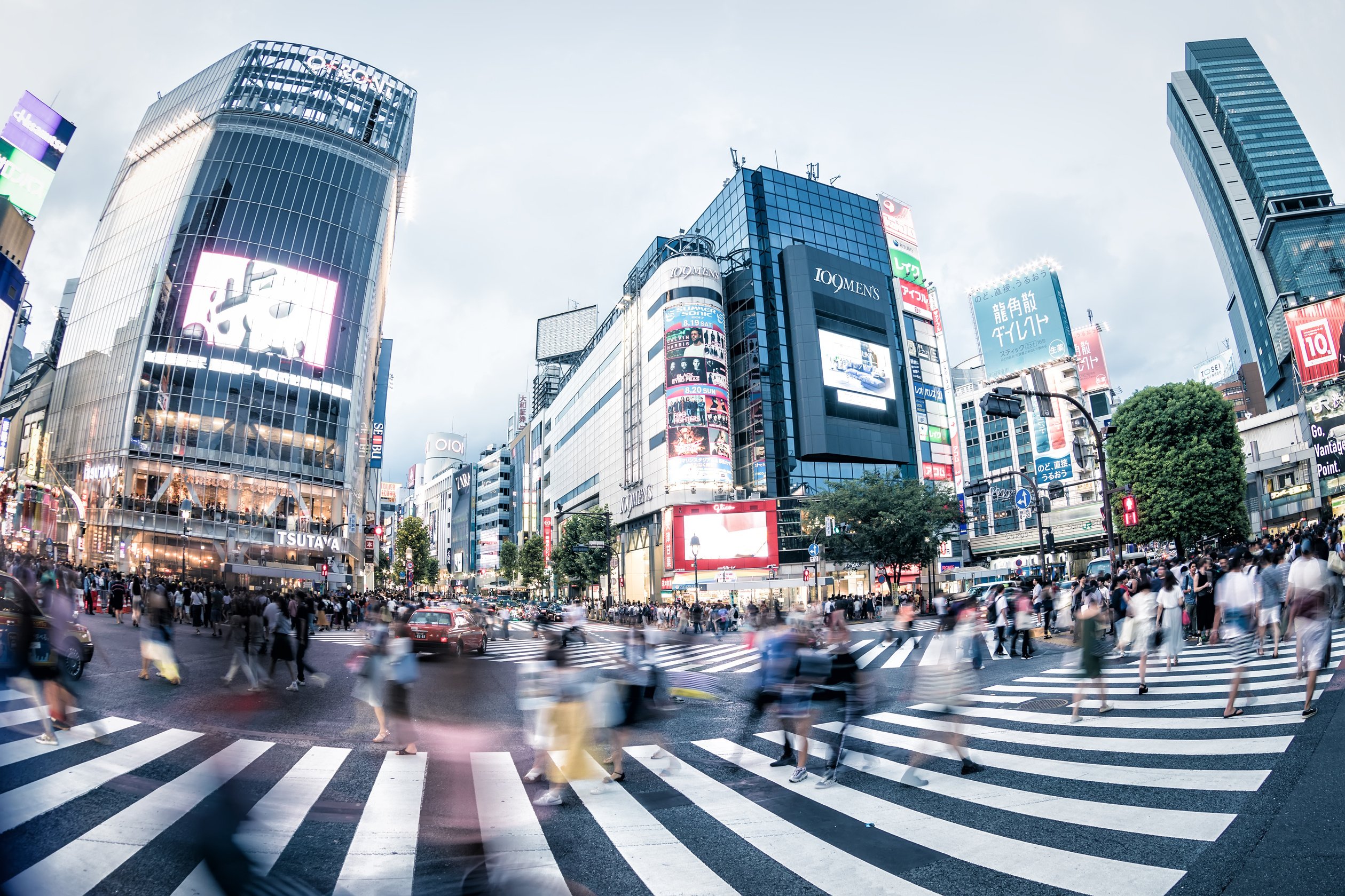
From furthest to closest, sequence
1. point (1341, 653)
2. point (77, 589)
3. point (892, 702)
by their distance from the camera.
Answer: point (77, 589) → point (892, 702) → point (1341, 653)

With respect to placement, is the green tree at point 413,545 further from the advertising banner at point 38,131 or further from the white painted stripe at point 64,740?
the white painted stripe at point 64,740

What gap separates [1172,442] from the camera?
38.9 metres

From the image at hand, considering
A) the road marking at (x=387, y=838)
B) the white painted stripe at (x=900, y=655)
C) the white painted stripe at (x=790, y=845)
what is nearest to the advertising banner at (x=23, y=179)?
the road marking at (x=387, y=838)

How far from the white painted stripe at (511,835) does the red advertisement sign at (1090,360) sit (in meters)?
89.9

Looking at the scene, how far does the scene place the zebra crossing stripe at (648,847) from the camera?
459 cm

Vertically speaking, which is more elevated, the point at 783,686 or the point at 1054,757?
the point at 783,686

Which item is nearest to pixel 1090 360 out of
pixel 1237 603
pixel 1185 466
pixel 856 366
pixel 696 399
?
pixel 856 366

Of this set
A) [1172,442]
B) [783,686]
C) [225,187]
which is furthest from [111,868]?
[225,187]

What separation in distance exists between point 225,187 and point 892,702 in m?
70.1

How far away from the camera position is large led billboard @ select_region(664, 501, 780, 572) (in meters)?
57.2

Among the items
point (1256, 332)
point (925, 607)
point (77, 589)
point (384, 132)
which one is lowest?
point (925, 607)

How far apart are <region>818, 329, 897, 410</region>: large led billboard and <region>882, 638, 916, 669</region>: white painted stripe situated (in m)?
41.3

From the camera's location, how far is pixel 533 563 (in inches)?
3452

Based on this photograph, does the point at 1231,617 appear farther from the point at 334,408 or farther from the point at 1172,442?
the point at 334,408
